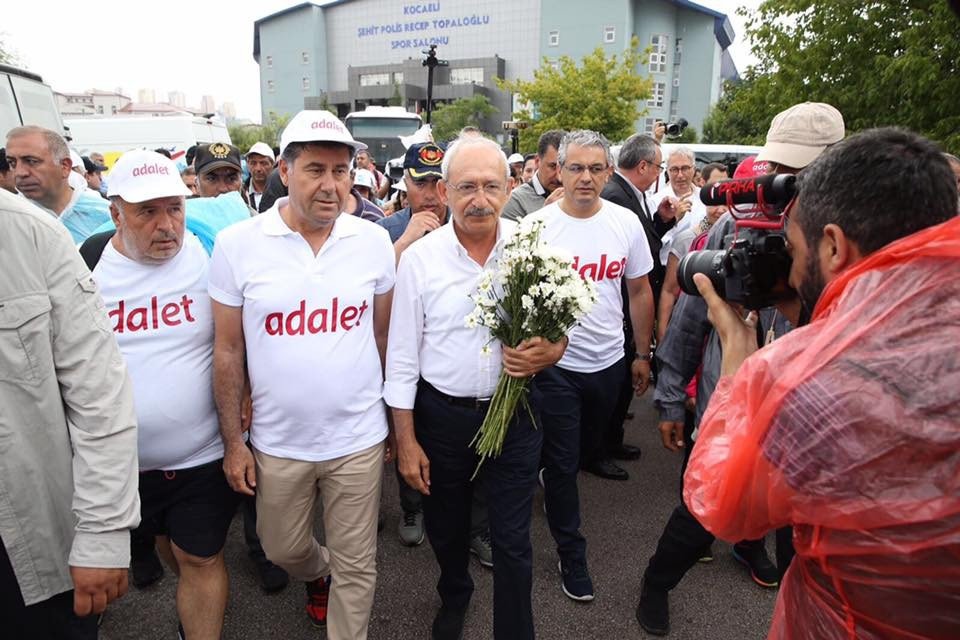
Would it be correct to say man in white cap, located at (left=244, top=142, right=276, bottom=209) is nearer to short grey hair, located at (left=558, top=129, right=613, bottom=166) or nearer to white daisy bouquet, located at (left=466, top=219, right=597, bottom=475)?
short grey hair, located at (left=558, top=129, right=613, bottom=166)

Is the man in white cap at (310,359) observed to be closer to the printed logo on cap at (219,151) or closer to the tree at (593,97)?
the printed logo on cap at (219,151)

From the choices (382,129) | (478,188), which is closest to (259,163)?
(478,188)

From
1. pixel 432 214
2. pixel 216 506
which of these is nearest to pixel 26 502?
pixel 216 506

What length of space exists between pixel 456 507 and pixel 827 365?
6.61 feet

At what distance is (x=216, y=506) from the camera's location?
2.53 meters

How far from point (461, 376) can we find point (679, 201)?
3.68 metres

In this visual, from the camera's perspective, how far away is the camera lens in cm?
167

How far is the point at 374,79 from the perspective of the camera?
6284cm

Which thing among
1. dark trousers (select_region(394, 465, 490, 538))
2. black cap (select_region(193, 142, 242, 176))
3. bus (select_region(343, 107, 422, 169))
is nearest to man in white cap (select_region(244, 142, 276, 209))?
black cap (select_region(193, 142, 242, 176))

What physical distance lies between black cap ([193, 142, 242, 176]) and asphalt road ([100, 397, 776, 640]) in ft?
9.09

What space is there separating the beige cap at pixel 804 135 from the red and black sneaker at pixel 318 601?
291cm

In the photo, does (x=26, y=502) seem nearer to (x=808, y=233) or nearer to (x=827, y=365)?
(x=827, y=365)

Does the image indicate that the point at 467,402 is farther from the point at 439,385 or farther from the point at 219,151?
the point at 219,151

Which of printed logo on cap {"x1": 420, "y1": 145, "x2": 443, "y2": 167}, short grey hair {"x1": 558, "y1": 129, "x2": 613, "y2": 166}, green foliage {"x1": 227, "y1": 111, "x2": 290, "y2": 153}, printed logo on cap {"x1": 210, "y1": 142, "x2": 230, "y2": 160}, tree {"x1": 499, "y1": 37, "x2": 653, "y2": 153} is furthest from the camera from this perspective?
green foliage {"x1": 227, "y1": 111, "x2": 290, "y2": 153}
